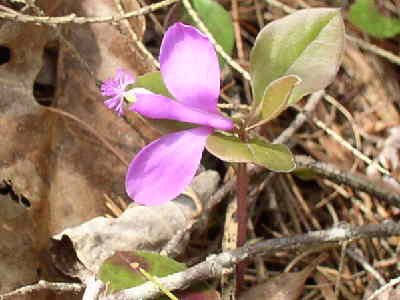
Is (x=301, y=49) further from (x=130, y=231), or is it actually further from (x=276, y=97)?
(x=130, y=231)

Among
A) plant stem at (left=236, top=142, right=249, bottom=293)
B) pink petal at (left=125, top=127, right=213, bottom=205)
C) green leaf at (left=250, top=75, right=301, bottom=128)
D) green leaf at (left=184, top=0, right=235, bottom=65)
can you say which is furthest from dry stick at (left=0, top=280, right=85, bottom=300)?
green leaf at (left=184, top=0, right=235, bottom=65)

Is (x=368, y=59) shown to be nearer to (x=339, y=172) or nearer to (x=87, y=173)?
(x=339, y=172)

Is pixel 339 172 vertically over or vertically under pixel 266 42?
under

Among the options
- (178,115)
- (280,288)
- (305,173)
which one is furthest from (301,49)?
(280,288)

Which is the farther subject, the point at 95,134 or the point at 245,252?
the point at 95,134

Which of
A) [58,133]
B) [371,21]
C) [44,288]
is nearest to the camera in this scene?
[44,288]

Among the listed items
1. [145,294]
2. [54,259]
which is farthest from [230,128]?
[54,259]

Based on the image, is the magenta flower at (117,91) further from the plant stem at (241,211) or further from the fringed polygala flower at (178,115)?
the plant stem at (241,211)

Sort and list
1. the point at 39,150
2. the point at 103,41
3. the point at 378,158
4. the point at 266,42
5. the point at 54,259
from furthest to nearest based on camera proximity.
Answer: the point at 378,158 → the point at 103,41 → the point at 39,150 → the point at 54,259 → the point at 266,42
